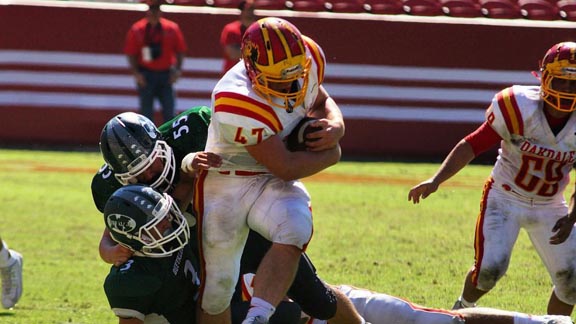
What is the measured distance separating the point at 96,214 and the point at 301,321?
14.8 feet

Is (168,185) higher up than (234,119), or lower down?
lower down

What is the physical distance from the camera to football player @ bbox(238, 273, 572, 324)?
488 cm

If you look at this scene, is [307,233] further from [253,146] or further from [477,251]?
[477,251]

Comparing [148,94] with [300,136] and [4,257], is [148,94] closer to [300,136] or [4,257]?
[4,257]

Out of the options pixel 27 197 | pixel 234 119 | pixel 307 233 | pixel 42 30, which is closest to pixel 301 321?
pixel 307 233

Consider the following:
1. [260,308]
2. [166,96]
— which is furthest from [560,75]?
[166,96]

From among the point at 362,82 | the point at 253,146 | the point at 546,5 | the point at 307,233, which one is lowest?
the point at 362,82

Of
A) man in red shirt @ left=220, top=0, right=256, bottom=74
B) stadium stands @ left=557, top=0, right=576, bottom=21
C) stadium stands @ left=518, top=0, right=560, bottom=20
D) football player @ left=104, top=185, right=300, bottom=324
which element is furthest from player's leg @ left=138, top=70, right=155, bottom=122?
football player @ left=104, top=185, right=300, bottom=324

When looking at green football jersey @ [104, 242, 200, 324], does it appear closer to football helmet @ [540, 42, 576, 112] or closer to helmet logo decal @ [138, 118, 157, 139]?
helmet logo decal @ [138, 118, 157, 139]

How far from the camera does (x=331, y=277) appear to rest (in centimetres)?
672

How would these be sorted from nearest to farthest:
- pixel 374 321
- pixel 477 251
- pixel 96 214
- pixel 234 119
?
pixel 234 119 → pixel 374 321 → pixel 477 251 → pixel 96 214

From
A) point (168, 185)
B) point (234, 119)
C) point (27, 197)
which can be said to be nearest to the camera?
point (234, 119)

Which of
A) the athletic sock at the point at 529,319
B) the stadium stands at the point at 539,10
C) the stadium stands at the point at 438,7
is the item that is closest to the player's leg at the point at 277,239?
the athletic sock at the point at 529,319

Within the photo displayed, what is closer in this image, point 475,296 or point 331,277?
point 475,296
